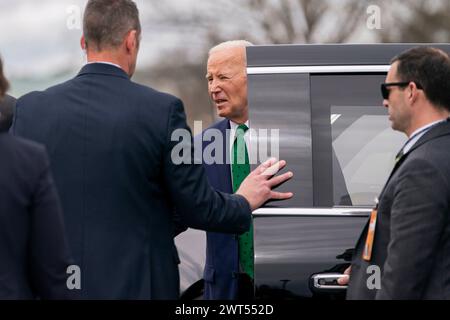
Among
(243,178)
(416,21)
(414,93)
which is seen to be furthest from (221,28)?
(414,93)

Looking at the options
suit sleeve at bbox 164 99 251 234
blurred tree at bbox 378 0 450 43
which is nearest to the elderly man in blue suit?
suit sleeve at bbox 164 99 251 234

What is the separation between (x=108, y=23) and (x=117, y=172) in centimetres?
52

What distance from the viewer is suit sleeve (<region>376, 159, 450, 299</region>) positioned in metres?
3.16

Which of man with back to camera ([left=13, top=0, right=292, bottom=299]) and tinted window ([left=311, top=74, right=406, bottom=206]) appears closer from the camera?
man with back to camera ([left=13, top=0, right=292, bottom=299])

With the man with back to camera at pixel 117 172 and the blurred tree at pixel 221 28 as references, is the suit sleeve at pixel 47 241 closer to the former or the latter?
the man with back to camera at pixel 117 172

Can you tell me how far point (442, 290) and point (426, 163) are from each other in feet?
1.25

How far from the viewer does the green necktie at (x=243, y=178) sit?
4.23 metres

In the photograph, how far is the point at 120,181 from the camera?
3.50m

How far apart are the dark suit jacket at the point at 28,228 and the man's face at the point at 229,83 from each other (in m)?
1.75

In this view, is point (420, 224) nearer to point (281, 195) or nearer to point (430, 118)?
point (430, 118)

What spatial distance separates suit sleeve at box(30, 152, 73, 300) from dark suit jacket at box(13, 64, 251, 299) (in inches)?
21.7

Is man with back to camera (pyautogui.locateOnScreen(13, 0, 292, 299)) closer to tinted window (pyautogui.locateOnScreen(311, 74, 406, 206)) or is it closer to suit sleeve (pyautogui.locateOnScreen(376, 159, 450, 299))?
tinted window (pyautogui.locateOnScreen(311, 74, 406, 206))

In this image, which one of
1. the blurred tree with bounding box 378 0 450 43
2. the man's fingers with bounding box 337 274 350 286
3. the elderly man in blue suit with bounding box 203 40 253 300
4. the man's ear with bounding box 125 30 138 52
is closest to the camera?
the man's ear with bounding box 125 30 138 52
